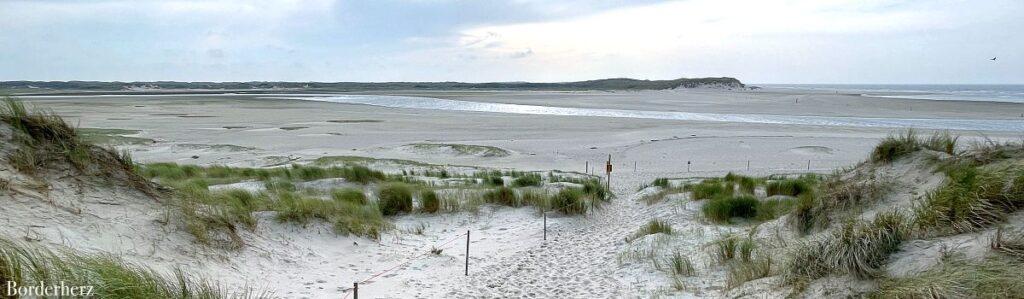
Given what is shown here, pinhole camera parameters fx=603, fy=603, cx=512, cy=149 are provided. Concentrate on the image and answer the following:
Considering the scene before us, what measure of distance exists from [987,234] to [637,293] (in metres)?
3.47

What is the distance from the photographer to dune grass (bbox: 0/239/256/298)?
4205 mm

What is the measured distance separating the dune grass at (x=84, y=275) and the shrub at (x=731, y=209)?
8.26 metres

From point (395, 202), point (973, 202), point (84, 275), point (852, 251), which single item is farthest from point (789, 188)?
point (84, 275)

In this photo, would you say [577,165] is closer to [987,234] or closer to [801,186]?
[801,186]

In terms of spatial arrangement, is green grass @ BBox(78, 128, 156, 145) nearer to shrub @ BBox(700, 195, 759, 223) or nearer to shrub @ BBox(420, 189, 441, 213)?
shrub @ BBox(420, 189, 441, 213)

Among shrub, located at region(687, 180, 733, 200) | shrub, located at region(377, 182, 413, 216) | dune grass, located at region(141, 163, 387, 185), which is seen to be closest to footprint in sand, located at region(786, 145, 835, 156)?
shrub, located at region(687, 180, 733, 200)

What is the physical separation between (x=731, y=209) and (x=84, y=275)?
9575mm

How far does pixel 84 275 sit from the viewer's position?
4602mm

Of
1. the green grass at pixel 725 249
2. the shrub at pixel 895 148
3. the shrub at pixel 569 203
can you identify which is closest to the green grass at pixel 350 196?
the shrub at pixel 569 203

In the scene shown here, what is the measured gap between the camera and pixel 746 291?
6418 mm

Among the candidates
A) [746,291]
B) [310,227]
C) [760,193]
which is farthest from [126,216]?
[760,193]

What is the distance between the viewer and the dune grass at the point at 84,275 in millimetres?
4205

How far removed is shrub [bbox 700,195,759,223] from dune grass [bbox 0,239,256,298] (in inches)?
325

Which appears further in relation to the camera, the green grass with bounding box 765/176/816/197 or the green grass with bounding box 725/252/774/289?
the green grass with bounding box 765/176/816/197
